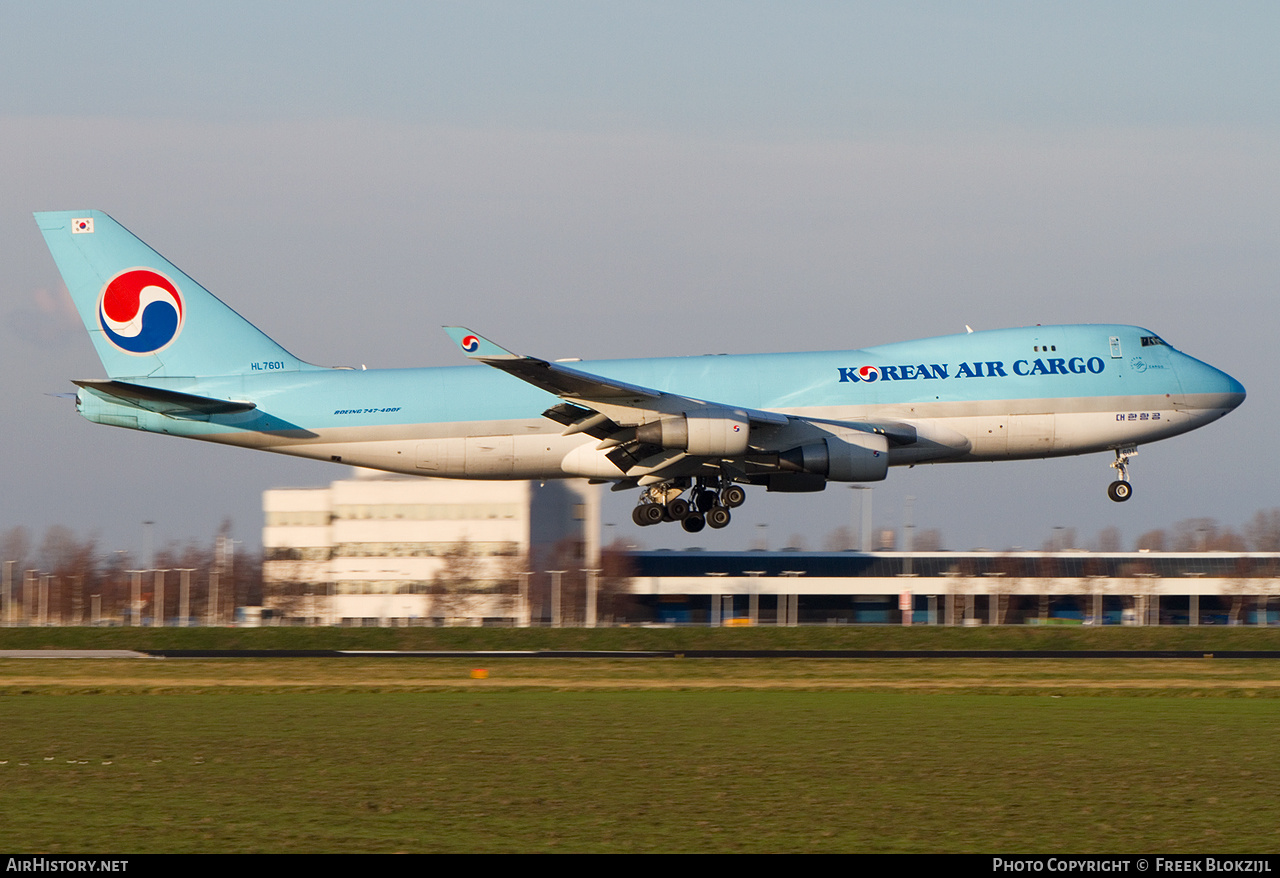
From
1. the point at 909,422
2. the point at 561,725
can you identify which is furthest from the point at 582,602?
the point at 561,725

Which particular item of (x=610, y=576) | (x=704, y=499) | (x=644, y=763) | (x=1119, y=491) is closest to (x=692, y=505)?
(x=704, y=499)

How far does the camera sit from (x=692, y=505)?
147ft

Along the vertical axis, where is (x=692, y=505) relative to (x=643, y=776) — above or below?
above

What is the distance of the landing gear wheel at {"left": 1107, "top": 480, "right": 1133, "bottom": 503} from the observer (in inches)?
1730

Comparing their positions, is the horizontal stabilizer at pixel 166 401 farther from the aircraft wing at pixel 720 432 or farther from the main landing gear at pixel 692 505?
the main landing gear at pixel 692 505

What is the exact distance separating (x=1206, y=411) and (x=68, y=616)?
12251 cm

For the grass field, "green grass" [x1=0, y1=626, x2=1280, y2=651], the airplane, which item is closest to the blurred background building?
"green grass" [x1=0, y1=626, x2=1280, y2=651]

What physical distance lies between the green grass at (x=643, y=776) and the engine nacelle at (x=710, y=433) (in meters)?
7.89

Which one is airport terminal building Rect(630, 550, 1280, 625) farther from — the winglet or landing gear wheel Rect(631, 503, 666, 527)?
the winglet

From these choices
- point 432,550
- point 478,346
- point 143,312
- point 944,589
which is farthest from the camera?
point 944,589

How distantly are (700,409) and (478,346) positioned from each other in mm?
6477

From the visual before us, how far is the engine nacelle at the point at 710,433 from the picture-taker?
132ft

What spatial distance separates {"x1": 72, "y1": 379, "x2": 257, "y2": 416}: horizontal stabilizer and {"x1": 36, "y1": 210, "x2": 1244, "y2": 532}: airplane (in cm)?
7

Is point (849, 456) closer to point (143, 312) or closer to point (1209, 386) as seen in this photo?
point (1209, 386)
